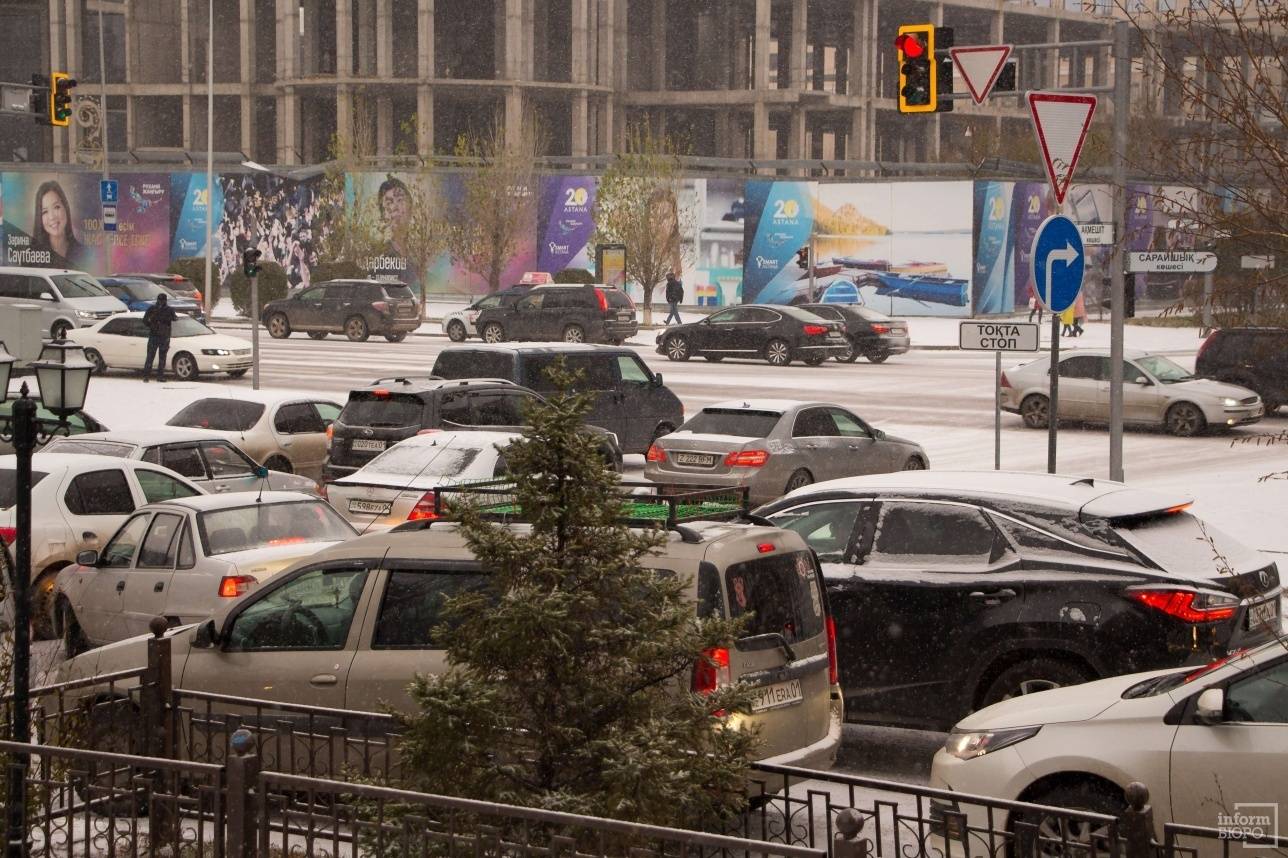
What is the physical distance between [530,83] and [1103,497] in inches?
2675

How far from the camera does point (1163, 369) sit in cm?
2814

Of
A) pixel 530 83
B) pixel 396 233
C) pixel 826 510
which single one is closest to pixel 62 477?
pixel 826 510

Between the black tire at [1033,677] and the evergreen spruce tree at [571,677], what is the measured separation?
402cm

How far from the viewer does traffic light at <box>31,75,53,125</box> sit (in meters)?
34.1

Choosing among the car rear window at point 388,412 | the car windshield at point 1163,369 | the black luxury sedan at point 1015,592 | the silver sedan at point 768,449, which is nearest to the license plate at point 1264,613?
the black luxury sedan at point 1015,592

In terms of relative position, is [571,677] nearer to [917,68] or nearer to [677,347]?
[917,68]

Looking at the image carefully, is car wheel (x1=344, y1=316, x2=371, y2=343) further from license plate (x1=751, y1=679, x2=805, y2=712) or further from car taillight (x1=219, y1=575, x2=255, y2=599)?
license plate (x1=751, y1=679, x2=805, y2=712)

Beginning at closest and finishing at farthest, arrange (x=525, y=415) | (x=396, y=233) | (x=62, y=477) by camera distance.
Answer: (x=525, y=415), (x=62, y=477), (x=396, y=233)

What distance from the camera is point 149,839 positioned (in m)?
6.30

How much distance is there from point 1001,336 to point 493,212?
146 ft

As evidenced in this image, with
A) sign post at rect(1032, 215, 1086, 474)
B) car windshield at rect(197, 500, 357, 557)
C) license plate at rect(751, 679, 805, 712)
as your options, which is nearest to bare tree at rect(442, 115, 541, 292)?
sign post at rect(1032, 215, 1086, 474)

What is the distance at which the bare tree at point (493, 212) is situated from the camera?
59.9m

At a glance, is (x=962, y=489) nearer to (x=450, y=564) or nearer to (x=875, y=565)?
(x=875, y=565)

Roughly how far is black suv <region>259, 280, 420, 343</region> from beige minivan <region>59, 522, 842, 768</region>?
1452 inches
